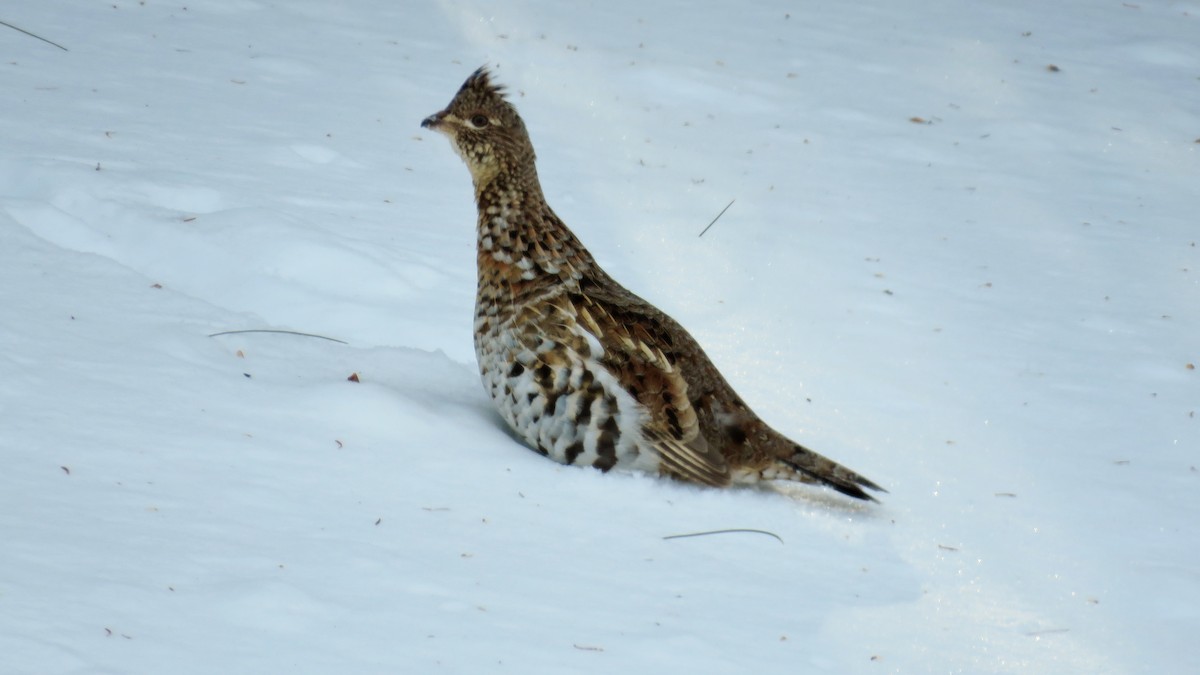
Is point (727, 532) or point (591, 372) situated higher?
point (591, 372)

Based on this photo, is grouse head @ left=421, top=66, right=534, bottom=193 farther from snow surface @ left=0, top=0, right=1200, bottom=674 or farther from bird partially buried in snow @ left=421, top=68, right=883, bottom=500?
snow surface @ left=0, top=0, right=1200, bottom=674

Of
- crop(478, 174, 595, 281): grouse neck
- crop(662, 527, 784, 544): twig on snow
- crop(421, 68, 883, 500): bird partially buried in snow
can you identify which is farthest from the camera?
crop(478, 174, 595, 281): grouse neck

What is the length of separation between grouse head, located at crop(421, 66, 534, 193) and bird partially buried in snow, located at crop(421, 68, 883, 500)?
0.04 feet

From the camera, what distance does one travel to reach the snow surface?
10.9 ft

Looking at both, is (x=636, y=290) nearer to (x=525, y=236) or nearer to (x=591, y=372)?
(x=525, y=236)

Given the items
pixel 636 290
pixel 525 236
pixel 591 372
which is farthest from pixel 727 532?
pixel 636 290

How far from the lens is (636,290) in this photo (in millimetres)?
6336

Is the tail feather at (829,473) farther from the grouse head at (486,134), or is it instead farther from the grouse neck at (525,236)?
the grouse head at (486,134)

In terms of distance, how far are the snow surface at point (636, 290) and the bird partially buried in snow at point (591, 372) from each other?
14cm

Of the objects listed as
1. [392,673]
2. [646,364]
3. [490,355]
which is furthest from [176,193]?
[392,673]

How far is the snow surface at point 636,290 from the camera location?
131 inches

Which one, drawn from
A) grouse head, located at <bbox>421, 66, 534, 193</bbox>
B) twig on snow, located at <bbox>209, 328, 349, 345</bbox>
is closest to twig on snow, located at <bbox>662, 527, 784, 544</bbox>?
grouse head, located at <bbox>421, 66, 534, 193</bbox>

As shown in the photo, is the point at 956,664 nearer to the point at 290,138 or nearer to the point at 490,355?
the point at 490,355

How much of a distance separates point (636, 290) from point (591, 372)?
1.88 metres
